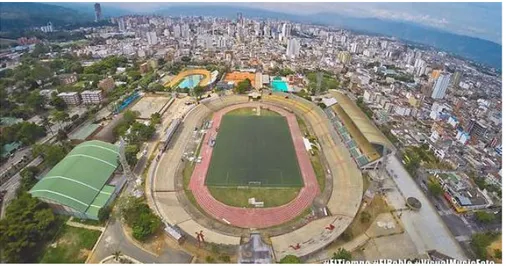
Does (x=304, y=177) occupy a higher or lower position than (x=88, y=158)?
lower

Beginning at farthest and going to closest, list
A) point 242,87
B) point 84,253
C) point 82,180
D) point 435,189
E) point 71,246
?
point 242,87
point 435,189
point 82,180
point 71,246
point 84,253

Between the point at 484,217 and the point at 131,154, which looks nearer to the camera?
the point at 484,217

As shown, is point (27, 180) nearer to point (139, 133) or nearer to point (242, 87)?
point (139, 133)

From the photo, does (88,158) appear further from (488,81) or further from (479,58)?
(479,58)

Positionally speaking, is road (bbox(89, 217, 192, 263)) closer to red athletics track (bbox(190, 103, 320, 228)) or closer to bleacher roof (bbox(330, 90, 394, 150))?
red athletics track (bbox(190, 103, 320, 228))

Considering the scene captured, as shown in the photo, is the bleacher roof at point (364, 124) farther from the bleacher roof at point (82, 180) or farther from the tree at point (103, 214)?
the bleacher roof at point (82, 180)

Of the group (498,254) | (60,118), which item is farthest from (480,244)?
(60,118)

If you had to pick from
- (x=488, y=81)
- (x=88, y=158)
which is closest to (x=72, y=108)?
(x=88, y=158)
